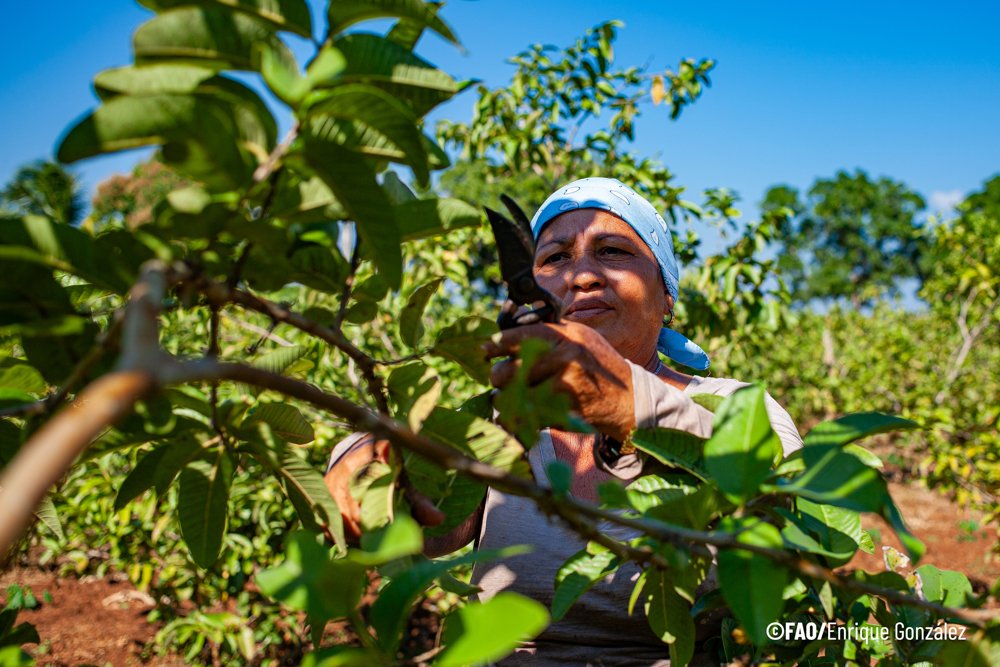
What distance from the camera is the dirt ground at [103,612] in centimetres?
405

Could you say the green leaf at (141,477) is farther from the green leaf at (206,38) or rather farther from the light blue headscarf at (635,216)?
the light blue headscarf at (635,216)

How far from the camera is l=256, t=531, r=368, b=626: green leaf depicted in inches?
24.0

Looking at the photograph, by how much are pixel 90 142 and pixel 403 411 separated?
495mm

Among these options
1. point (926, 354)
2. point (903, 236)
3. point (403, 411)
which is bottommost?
point (403, 411)

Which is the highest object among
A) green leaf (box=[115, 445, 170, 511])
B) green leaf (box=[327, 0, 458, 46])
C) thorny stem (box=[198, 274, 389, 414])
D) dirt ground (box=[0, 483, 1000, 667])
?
green leaf (box=[327, 0, 458, 46])

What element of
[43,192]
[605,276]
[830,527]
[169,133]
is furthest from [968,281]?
[43,192]

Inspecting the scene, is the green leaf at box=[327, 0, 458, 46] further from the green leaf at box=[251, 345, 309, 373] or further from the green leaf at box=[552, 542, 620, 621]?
the green leaf at box=[552, 542, 620, 621]

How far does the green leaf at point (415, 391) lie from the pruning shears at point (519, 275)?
0.19m

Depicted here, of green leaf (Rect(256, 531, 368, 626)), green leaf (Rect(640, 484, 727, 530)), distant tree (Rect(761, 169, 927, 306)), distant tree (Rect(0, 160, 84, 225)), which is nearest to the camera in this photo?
green leaf (Rect(256, 531, 368, 626))

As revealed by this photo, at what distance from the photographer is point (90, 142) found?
2.09 ft

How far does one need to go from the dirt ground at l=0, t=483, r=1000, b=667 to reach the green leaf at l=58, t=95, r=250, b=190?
4.06m

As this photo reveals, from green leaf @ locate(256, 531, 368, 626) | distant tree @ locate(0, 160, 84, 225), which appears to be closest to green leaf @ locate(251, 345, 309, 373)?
green leaf @ locate(256, 531, 368, 626)

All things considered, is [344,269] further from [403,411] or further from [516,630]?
[516,630]

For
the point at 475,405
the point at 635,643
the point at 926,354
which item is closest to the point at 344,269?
the point at 475,405
